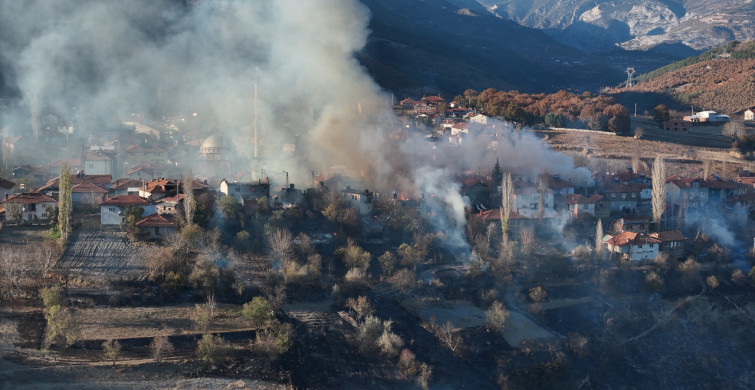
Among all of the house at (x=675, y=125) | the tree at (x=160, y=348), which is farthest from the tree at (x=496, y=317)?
the house at (x=675, y=125)

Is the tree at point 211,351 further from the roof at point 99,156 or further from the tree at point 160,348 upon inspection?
the roof at point 99,156

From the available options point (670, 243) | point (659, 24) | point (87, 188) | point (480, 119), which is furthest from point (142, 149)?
point (659, 24)

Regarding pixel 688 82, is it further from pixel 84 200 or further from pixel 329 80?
pixel 84 200

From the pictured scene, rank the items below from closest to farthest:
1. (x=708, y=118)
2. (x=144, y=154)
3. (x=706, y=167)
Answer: (x=706, y=167), (x=144, y=154), (x=708, y=118)

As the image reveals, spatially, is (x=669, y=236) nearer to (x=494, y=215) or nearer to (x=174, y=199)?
(x=494, y=215)

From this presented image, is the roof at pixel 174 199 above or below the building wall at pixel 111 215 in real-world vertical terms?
above

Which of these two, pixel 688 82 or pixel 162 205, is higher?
pixel 688 82

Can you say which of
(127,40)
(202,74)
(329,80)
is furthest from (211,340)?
(127,40)
